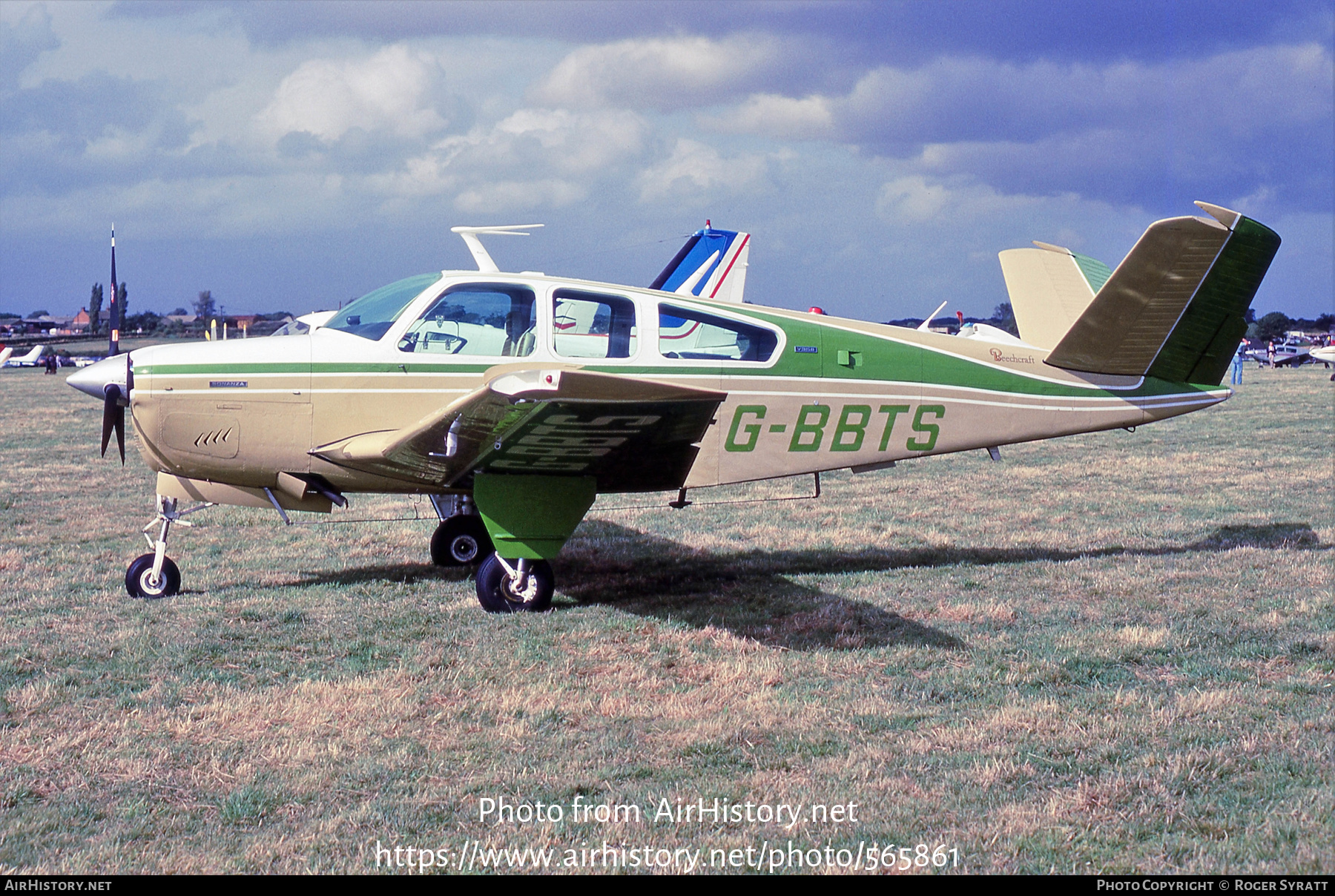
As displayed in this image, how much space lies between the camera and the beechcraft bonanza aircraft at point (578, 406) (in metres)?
7.19

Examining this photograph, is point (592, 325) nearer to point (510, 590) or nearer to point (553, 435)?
point (553, 435)

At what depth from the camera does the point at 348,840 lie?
3.88m

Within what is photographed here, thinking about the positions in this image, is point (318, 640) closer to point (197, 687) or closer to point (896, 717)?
point (197, 687)

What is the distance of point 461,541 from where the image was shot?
893 centimetres

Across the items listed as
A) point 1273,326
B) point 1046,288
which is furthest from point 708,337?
point 1273,326

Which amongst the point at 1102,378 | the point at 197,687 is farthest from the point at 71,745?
the point at 1102,378

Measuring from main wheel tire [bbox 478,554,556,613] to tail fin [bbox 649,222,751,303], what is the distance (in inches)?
495

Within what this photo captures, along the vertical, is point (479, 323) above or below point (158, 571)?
above

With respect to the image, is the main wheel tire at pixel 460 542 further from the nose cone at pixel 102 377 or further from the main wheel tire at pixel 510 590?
the nose cone at pixel 102 377

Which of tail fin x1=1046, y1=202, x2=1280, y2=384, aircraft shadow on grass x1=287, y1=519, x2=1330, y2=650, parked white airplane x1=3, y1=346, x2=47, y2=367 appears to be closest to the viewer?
aircraft shadow on grass x1=287, y1=519, x2=1330, y2=650

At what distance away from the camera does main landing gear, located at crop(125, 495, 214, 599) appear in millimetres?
7680

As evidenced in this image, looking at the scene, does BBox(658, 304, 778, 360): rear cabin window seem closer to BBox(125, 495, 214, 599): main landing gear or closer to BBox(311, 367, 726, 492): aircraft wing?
BBox(311, 367, 726, 492): aircraft wing

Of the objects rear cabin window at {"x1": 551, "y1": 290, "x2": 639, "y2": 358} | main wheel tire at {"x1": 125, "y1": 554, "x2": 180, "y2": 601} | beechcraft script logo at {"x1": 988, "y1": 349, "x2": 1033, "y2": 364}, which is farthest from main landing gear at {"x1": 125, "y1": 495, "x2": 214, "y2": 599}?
beechcraft script logo at {"x1": 988, "y1": 349, "x2": 1033, "y2": 364}

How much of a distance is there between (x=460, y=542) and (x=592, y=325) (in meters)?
2.51
